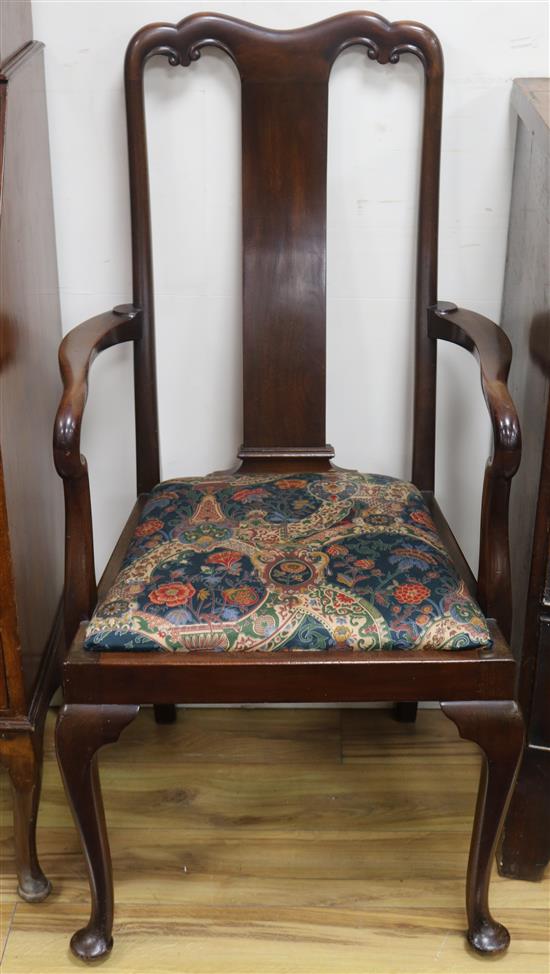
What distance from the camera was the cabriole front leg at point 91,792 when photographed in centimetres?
133

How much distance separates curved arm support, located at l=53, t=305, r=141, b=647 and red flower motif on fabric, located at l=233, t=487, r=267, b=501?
24 centimetres

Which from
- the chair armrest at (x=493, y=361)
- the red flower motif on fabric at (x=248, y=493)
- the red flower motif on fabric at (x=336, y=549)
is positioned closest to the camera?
the chair armrest at (x=493, y=361)

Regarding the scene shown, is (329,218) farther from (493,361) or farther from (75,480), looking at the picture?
(75,480)

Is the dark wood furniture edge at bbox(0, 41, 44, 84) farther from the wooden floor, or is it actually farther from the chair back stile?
the wooden floor

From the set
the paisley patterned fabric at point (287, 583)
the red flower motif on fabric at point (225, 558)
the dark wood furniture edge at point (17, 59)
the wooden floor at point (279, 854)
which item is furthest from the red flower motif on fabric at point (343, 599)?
the dark wood furniture edge at point (17, 59)

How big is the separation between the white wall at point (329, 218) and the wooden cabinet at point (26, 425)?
72 millimetres

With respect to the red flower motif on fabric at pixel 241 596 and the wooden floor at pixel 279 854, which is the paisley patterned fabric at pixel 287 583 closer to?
Result: the red flower motif on fabric at pixel 241 596

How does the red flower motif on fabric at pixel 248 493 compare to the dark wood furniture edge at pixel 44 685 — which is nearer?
the dark wood furniture edge at pixel 44 685

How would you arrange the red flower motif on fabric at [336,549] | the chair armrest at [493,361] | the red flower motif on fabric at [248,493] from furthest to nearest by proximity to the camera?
1. the red flower motif on fabric at [248,493]
2. the red flower motif on fabric at [336,549]
3. the chair armrest at [493,361]

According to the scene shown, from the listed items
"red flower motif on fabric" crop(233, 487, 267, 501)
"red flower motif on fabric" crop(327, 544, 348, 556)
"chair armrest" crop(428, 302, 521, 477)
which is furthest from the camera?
"red flower motif on fabric" crop(233, 487, 267, 501)

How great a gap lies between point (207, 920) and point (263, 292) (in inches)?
34.9

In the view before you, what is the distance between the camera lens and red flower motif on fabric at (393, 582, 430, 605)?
4.38 ft

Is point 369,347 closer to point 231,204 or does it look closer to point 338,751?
point 231,204

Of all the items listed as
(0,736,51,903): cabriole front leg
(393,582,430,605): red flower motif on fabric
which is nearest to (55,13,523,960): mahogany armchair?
(393,582,430,605): red flower motif on fabric
